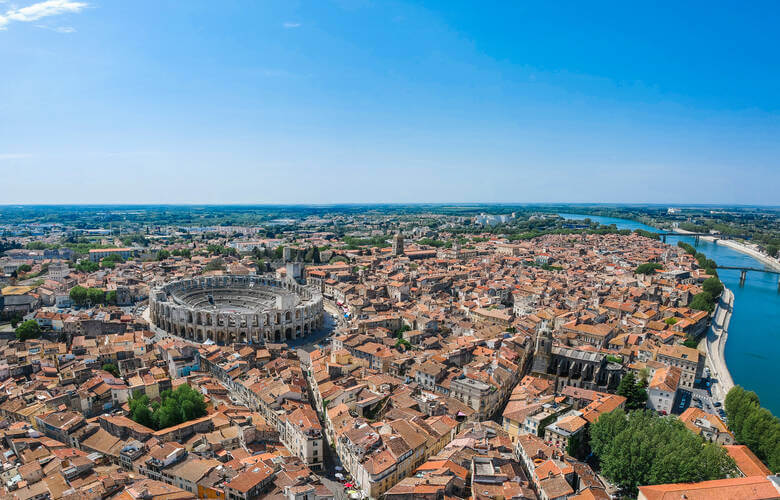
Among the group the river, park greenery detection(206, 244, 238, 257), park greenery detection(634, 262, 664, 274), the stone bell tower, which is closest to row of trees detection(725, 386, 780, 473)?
the river

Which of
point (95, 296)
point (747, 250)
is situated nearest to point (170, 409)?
point (95, 296)

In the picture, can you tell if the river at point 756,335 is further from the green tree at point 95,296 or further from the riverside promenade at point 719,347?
the green tree at point 95,296

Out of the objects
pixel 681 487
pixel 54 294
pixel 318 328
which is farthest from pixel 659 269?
pixel 54 294

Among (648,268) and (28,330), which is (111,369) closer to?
(28,330)

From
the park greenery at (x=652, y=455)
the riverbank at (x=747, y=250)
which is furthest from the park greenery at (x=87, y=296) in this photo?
the riverbank at (x=747, y=250)

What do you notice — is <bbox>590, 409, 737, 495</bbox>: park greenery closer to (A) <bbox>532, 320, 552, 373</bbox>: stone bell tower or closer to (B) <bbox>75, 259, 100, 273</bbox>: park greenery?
(A) <bbox>532, 320, 552, 373</bbox>: stone bell tower

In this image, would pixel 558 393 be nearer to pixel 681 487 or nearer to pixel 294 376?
pixel 681 487

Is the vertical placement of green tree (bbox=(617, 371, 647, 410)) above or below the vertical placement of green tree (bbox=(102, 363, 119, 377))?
below
